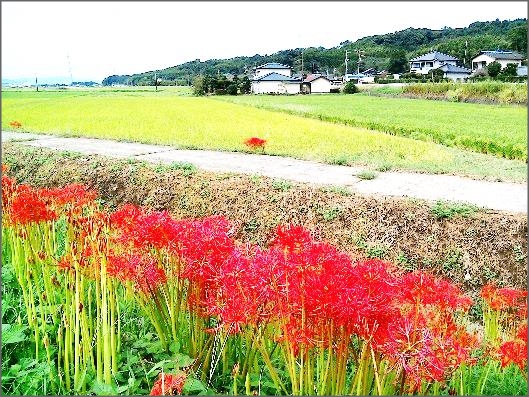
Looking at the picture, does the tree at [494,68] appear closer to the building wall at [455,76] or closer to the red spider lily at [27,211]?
the building wall at [455,76]

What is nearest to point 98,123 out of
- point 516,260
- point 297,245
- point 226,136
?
point 226,136

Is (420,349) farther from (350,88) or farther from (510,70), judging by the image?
(350,88)

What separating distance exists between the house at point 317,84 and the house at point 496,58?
34550 millimetres

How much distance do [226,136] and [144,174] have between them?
595cm

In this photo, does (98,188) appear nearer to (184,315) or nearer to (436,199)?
(436,199)

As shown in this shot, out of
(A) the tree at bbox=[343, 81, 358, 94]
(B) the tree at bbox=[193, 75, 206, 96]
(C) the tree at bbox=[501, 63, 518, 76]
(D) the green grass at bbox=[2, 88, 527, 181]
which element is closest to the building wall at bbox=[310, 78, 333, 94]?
(A) the tree at bbox=[343, 81, 358, 94]

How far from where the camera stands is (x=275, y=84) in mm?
48250

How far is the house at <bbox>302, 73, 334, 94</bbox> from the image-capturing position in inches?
1957

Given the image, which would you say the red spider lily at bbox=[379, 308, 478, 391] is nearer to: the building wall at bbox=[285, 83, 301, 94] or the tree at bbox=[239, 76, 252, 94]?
the tree at bbox=[239, 76, 252, 94]

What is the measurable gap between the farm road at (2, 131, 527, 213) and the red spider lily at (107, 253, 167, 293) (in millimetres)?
4235

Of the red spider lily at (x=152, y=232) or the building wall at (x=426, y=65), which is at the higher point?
the building wall at (x=426, y=65)

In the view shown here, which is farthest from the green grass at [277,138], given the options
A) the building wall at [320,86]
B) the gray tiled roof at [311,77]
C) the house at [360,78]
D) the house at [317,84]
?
the gray tiled roof at [311,77]

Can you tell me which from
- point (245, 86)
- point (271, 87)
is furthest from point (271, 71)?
point (245, 86)

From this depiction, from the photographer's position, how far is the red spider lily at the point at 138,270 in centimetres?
260
